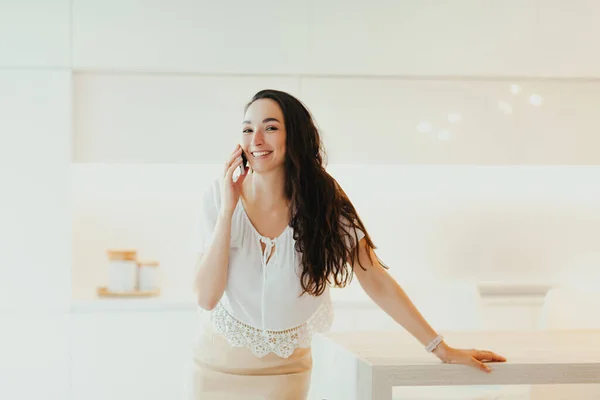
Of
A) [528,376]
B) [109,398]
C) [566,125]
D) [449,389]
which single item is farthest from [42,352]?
[566,125]

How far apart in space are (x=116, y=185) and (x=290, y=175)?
79.9 inches

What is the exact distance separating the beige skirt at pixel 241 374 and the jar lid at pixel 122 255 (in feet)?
5.62

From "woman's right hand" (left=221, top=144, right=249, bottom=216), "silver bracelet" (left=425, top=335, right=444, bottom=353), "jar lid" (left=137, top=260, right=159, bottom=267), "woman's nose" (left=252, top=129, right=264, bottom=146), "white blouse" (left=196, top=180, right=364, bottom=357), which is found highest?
"woman's nose" (left=252, top=129, right=264, bottom=146)

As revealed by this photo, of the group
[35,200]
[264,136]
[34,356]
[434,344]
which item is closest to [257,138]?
[264,136]

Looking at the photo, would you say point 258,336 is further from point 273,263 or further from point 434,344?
Answer: point 434,344

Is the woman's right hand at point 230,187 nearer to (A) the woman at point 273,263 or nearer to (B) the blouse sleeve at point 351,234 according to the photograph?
(A) the woman at point 273,263

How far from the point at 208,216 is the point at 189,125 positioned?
155cm

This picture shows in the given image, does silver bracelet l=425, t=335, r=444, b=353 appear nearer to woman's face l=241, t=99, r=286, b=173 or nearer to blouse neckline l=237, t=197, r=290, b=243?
blouse neckline l=237, t=197, r=290, b=243

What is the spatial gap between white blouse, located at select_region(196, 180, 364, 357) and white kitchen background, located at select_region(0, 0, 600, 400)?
4.92 feet

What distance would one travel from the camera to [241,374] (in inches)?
75.6

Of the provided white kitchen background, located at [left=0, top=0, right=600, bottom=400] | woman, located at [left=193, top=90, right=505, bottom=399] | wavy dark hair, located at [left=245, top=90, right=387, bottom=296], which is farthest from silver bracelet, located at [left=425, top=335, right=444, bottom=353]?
white kitchen background, located at [left=0, top=0, right=600, bottom=400]

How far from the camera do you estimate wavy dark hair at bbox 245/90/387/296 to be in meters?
1.95

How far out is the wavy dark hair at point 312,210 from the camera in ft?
6.41

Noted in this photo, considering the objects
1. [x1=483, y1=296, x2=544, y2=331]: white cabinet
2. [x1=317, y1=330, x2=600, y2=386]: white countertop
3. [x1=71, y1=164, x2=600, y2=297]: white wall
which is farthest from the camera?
[x1=71, y1=164, x2=600, y2=297]: white wall
